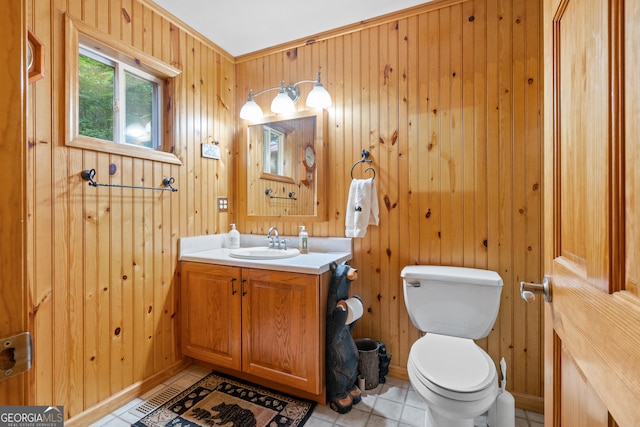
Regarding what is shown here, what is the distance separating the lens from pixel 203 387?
1.92 m

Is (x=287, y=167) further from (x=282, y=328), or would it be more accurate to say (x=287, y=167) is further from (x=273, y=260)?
(x=282, y=328)

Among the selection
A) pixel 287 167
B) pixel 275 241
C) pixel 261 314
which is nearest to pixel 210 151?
pixel 287 167

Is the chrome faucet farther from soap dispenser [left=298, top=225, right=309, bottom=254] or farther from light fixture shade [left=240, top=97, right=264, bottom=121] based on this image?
light fixture shade [left=240, top=97, right=264, bottom=121]

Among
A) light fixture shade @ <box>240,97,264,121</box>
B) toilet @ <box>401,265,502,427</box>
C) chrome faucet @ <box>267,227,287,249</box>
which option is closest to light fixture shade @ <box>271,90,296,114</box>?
light fixture shade @ <box>240,97,264,121</box>

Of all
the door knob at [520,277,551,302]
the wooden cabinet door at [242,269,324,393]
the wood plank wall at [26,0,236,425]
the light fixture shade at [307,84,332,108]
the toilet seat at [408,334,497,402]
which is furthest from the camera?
the light fixture shade at [307,84,332,108]

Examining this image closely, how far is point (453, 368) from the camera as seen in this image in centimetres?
132

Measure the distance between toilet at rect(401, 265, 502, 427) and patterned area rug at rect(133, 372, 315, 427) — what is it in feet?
2.43

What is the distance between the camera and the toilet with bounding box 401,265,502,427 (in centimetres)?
120

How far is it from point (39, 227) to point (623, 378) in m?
1.98

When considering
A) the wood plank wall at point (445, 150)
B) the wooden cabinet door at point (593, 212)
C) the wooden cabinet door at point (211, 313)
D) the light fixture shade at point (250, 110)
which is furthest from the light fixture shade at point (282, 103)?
the wooden cabinet door at point (593, 212)

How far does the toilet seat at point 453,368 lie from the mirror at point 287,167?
1.11m

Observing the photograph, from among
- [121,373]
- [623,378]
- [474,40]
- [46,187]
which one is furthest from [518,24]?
[121,373]

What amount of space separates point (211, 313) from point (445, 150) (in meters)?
1.84

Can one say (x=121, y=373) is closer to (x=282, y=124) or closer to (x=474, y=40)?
(x=282, y=124)
